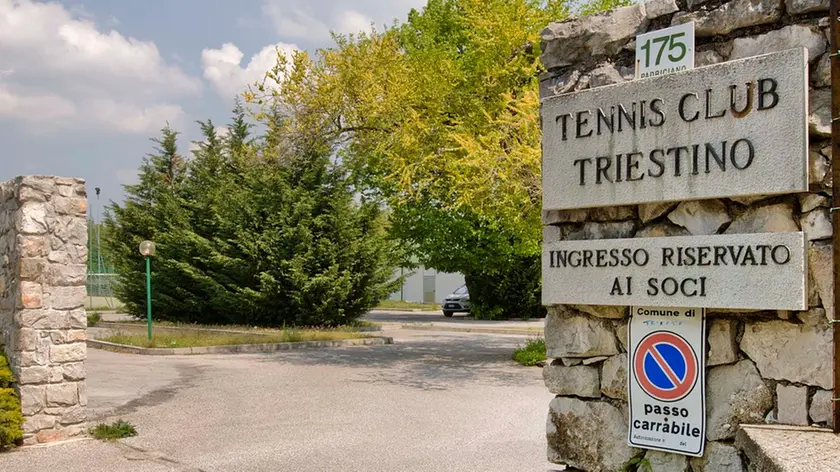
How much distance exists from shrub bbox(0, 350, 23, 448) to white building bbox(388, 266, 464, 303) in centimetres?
3656

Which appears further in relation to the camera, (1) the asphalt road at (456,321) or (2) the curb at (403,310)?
(2) the curb at (403,310)

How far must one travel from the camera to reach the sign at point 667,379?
3898mm

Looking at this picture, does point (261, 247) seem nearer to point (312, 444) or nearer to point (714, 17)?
point (312, 444)

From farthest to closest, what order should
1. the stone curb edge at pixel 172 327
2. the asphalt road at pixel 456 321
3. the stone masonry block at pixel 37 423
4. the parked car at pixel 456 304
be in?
the parked car at pixel 456 304, the asphalt road at pixel 456 321, the stone curb edge at pixel 172 327, the stone masonry block at pixel 37 423

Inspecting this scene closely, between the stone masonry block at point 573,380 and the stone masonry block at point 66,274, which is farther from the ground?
the stone masonry block at point 66,274

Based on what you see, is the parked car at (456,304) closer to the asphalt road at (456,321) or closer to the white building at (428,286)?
the asphalt road at (456,321)

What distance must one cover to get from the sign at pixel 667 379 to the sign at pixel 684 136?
2.07ft

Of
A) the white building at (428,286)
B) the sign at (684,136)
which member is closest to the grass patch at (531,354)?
the sign at (684,136)

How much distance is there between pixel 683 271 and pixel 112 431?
6.48 metres

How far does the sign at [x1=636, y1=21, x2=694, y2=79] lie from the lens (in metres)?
4.05

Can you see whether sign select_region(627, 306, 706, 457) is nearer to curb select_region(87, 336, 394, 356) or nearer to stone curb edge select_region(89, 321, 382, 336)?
curb select_region(87, 336, 394, 356)

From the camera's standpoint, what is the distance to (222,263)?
21.1m

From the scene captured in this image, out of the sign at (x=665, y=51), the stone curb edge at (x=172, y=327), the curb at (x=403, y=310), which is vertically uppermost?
the sign at (x=665, y=51)

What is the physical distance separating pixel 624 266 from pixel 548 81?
129 centimetres
